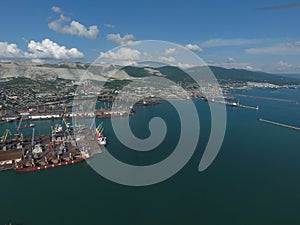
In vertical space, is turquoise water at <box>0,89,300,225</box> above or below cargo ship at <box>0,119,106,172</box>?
below

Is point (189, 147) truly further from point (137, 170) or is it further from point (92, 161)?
point (92, 161)

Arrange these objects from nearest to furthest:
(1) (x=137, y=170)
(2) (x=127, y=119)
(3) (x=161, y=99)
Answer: (1) (x=137, y=170) → (2) (x=127, y=119) → (3) (x=161, y=99)

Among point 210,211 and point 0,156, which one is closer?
point 210,211

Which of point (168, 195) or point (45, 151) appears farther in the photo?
point (45, 151)

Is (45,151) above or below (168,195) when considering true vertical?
above

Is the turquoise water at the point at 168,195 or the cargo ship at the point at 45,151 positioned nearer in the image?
the turquoise water at the point at 168,195

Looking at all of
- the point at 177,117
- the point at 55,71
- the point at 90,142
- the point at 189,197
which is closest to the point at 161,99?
the point at 177,117

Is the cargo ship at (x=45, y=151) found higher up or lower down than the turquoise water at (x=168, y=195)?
higher up

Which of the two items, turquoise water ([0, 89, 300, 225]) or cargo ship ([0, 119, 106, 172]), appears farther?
cargo ship ([0, 119, 106, 172])
